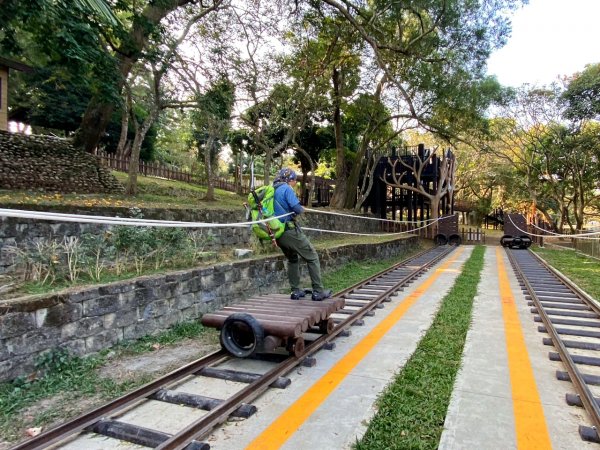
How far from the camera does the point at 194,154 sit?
36594 mm

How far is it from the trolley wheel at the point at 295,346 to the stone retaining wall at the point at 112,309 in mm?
1963

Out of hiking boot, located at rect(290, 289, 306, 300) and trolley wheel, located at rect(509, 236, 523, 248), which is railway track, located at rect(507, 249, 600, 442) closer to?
hiking boot, located at rect(290, 289, 306, 300)

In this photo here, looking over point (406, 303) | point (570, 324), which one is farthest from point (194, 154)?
point (570, 324)

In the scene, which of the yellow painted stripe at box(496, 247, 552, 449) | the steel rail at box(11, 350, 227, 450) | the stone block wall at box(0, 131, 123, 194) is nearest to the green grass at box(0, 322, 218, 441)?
the steel rail at box(11, 350, 227, 450)

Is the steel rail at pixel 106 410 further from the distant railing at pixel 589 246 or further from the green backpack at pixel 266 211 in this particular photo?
the distant railing at pixel 589 246

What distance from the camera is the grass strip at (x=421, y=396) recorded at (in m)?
3.09

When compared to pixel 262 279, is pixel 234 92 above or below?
above

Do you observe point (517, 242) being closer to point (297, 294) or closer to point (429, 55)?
point (429, 55)

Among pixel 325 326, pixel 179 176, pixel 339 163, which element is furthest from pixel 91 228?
pixel 179 176

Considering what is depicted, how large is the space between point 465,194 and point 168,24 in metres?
43.6

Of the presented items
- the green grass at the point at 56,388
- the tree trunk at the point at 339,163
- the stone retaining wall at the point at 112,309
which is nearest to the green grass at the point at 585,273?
the stone retaining wall at the point at 112,309

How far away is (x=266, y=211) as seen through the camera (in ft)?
17.2

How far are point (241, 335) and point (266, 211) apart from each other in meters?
1.53

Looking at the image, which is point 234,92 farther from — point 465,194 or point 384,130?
point 465,194
